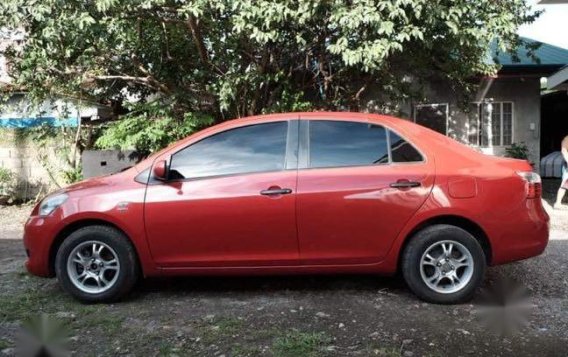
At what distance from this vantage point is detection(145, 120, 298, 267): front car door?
4.72 m

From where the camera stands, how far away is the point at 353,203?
468cm

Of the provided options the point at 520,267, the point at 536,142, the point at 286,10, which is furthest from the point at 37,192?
the point at 536,142

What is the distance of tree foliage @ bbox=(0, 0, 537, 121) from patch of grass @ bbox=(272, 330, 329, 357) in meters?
3.75

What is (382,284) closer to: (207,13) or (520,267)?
(520,267)

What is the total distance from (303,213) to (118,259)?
1616 millimetres

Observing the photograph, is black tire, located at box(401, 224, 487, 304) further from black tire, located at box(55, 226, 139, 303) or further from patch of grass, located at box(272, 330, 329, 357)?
black tire, located at box(55, 226, 139, 303)

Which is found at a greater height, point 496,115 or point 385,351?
point 496,115

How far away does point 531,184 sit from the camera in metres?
4.77

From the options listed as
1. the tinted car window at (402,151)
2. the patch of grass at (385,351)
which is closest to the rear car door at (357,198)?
the tinted car window at (402,151)

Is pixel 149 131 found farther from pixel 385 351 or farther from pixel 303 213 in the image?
pixel 385 351

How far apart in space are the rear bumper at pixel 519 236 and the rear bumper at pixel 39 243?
3.73 m

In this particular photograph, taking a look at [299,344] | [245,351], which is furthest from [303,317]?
[245,351]

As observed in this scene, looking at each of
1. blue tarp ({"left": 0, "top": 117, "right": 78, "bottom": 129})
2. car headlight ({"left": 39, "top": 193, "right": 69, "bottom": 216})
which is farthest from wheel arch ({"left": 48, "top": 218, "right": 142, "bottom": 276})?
blue tarp ({"left": 0, "top": 117, "right": 78, "bottom": 129})

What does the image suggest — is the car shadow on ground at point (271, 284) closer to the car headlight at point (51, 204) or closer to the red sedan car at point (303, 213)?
the red sedan car at point (303, 213)
